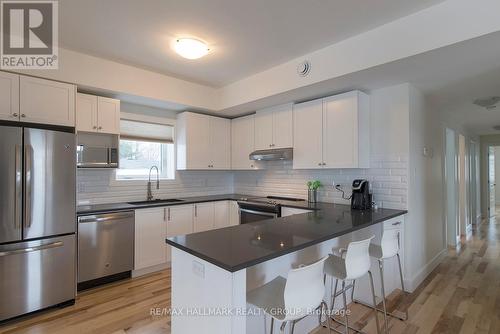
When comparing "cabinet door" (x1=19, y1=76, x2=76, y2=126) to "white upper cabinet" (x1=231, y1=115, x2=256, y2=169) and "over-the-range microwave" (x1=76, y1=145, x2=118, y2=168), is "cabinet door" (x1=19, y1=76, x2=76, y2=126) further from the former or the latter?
"white upper cabinet" (x1=231, y1=115, x2=256, y2=169)

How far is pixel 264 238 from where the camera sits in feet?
5.89

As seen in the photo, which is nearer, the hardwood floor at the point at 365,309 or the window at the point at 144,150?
the hardwood floor at the point at 365,309

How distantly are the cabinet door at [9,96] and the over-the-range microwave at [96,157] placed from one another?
2.59 feet

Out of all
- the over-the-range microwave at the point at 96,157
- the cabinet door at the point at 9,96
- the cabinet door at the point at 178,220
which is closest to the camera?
the cabinet door at the point at 9,96

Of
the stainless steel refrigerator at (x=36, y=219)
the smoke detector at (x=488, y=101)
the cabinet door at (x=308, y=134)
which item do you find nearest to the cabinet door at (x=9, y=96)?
the stainless steel refrigerator at (x=36, y=219)

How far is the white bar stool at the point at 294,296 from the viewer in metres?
1.40

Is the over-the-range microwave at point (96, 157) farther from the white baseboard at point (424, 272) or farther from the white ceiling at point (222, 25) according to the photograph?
the white baseboard at point (424, 272)

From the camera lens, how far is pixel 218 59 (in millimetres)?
2988

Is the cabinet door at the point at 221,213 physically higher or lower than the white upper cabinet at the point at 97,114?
lower

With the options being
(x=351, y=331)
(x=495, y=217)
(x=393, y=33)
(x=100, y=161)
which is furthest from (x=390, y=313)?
(x=495, y=217)

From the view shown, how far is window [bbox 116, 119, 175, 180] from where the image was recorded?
12.5ft

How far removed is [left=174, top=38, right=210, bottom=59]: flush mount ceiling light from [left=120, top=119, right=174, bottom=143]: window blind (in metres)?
1.66

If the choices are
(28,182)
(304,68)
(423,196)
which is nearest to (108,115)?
(28,182)

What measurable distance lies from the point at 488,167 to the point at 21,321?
404 inches
